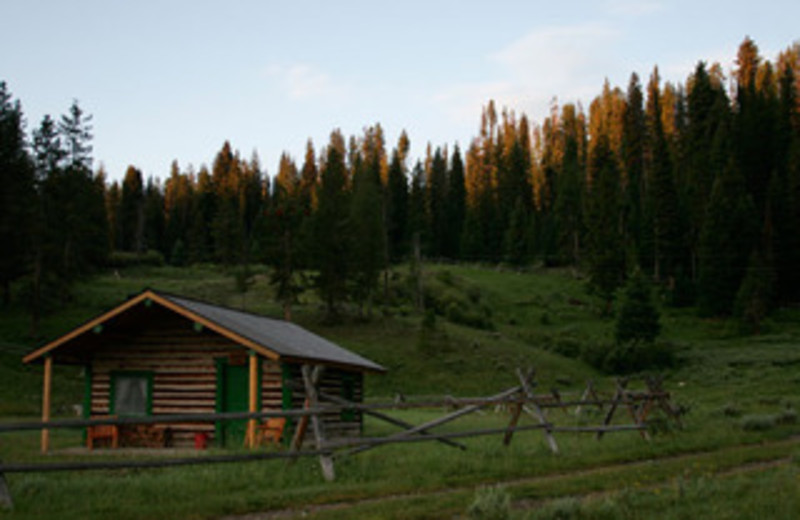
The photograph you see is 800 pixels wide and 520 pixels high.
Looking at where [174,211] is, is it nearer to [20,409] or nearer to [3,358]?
[3,358]

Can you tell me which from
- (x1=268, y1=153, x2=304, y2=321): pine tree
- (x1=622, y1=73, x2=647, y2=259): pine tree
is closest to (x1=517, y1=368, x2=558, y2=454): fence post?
(x1=268, y1=153, x2=304, y2=321): pine tree

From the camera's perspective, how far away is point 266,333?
71.1ft

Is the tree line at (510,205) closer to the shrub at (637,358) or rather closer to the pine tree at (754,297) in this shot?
the pine tree at (754,297)

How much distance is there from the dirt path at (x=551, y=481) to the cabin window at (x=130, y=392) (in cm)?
1363

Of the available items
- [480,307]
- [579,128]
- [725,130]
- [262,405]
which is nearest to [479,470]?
[262,405]

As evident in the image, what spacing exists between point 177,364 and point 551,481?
1341 cm

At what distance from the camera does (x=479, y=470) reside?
12.7m

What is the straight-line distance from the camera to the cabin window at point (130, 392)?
21812mm

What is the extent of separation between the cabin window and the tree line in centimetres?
3030

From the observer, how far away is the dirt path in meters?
9.38

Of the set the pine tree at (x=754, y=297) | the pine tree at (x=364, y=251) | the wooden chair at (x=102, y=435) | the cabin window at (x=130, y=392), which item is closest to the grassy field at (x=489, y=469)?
the wooden chair at (x=102, y=435)

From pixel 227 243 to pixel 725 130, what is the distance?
62014mm

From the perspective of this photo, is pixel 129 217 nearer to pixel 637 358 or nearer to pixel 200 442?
pixel 637 358

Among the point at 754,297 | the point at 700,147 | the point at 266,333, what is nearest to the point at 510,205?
the point at 700,147
